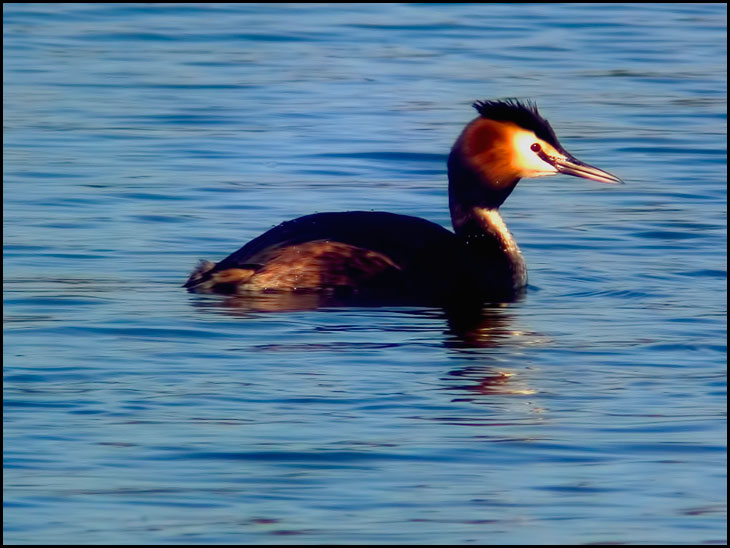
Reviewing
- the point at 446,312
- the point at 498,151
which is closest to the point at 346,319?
the point at 446,312

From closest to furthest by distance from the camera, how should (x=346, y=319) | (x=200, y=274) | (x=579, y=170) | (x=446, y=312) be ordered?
(x=346, y=319)
(x=446, y=312)
(x=200, y=274)
(x=579, y=170)

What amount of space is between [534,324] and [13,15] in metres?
12.7

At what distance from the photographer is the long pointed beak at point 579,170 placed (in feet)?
35.6

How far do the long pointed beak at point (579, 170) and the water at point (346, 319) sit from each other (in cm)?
46

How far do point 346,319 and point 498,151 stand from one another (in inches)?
68.1

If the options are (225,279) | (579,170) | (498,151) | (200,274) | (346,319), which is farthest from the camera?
(579,170)

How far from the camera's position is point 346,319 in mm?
9359

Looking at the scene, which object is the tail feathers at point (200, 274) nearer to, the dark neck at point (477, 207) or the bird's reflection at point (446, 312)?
the bird's reflection at point (446, 312)

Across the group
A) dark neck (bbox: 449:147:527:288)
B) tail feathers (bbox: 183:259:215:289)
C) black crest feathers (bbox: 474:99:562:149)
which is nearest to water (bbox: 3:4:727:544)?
tail feathers (bbox: 183:259:215:289)

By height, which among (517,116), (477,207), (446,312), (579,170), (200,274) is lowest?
(446,312)

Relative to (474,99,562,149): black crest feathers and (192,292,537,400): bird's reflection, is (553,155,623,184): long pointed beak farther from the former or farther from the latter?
(192,292,537,400): bird's reflection

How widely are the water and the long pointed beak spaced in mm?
457

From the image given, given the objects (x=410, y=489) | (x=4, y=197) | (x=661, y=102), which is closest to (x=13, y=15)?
(x=661, y=102)

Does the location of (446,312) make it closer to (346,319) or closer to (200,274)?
(346,319)
